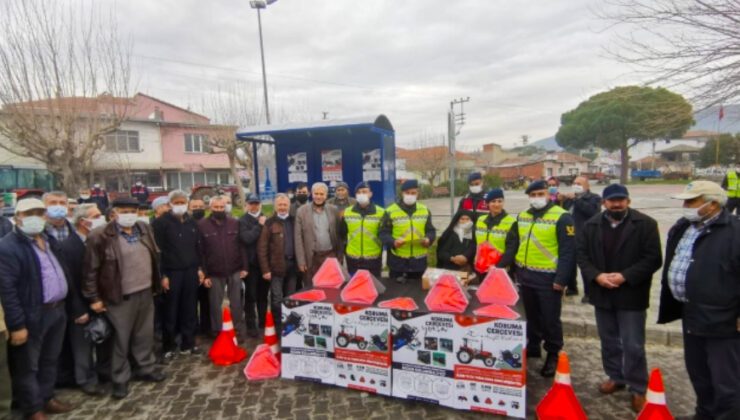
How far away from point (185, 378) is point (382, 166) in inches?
215

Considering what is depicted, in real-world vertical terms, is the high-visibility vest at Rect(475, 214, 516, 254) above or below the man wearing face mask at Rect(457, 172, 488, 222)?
below

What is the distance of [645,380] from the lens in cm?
328

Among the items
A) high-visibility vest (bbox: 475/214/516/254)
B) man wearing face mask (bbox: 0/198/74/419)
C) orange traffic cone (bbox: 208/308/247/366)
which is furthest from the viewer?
orange traffic cone (bbox: 208/308/247/366)

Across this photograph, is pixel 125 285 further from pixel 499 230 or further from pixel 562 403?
pixel 562 403

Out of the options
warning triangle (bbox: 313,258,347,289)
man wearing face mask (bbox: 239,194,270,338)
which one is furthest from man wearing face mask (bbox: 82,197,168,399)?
warning triangle (bbox: 313,258,347,289)

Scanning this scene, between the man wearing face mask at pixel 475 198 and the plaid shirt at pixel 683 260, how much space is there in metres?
2.20

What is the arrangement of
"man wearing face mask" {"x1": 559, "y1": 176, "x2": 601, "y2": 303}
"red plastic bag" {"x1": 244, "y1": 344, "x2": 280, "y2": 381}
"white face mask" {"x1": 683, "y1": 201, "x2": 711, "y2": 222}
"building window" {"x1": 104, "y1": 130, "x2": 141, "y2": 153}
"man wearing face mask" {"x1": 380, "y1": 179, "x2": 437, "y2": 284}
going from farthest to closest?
1. "building window" {"x1": 104, "y1": 130, "x2": 141, "y2": 153}
2. "man wearing face mask" {"x1": 559, "y1": 176, "x2": 601, "y2": 303}
3. "man wearing face mask" {"x1": 380, "y1": 179, "x2": 437, "y2": 284}
4. "red plastic bag" {"x1": 244, "y1": 344, "x2": 280, "y2": 381}
5. "white face mask" {"x1": 683, "y1": 201, "x2": 711, "y2": 222}

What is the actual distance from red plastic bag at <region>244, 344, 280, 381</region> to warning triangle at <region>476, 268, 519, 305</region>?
224 cm

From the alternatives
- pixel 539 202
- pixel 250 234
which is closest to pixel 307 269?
pixel 250 234

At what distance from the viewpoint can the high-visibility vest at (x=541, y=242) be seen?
12.5ft

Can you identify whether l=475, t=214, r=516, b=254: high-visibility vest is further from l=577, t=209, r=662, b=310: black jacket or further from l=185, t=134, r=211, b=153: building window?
l=185, t=134, r=211, b=153: building window

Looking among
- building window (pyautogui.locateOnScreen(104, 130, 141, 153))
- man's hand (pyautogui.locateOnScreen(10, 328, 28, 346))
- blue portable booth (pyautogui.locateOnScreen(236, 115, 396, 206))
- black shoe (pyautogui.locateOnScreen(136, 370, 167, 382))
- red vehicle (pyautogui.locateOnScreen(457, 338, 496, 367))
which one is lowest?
black shoe (pyautogui.locateOnScreen(136, 370, 167, 382))

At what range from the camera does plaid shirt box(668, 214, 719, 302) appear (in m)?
2.90

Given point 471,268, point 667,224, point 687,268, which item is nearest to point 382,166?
point 471,268
